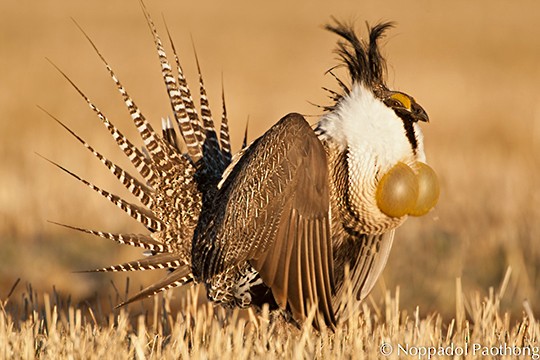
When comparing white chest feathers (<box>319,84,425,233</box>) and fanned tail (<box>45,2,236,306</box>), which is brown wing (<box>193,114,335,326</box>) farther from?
fanned tail (<box>45,2,236,306</box>)

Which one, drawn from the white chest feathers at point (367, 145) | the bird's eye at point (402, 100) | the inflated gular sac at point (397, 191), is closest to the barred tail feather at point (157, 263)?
the white chest feathers at point (367, 145)

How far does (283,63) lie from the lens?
14914mm

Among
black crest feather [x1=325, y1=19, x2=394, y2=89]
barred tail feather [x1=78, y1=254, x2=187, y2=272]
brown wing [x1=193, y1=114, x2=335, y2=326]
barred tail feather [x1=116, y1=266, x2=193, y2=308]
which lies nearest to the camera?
brown wing [x1=193, y1=114, x2=335, y2=326]

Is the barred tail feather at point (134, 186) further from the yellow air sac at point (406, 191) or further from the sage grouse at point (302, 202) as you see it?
the yellow air sac at point (406, 191)

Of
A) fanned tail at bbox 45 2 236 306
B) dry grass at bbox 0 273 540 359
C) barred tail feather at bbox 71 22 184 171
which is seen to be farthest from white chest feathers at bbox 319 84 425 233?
barred tail feather at bbox 71 22 184 171

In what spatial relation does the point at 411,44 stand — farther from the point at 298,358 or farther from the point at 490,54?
the point at 298,358

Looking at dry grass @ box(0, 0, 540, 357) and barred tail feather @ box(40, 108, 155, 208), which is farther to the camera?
barred tail feather @ box(40, 108, 155, 208)

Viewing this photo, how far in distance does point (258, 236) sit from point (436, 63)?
1086 cm

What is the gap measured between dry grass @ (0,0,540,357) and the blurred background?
21mm

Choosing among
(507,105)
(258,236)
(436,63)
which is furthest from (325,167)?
(436,63)

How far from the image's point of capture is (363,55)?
420cm

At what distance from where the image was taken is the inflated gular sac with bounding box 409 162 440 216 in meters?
4.07

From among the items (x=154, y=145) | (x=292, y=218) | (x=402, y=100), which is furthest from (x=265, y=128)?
(x=292, y=218)

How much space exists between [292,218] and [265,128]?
663cm
